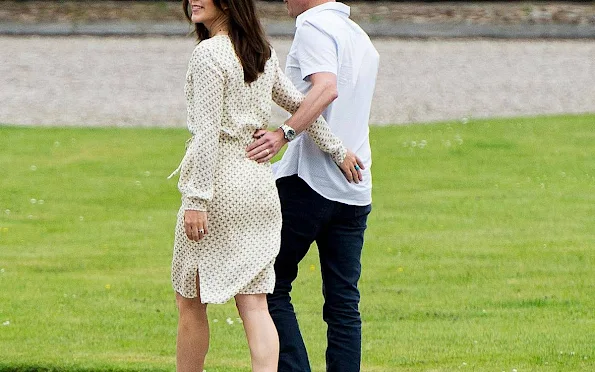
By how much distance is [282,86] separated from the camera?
14.3ft

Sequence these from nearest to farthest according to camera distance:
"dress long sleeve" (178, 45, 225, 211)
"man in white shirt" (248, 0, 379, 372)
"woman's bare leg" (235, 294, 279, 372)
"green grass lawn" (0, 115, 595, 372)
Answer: "dress long sleeve" (178, 45, 225, 211)
"woman's bare leg" (235, 294, 279, 372)
"man in white shirt" (248, 0, 379, 372)
"green grass lawn" (0, 115, 595, 372)

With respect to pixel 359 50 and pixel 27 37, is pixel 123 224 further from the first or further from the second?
pixel 27 37

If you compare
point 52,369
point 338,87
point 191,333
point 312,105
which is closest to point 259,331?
point 191,333

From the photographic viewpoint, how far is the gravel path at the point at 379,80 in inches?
565

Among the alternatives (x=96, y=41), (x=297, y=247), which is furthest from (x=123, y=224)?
(x=96, y=41)

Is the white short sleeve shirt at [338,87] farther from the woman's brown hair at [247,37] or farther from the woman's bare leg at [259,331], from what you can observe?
the woman's bare leg at [259,331]

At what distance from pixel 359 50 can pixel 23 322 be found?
2722 mm

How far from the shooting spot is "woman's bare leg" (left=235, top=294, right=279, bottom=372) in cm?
431

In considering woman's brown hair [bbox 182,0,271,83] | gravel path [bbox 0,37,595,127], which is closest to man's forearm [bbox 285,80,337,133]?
woman's brown hair [bbox 182,0,271,83]

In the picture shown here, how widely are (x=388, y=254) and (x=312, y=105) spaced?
389cm

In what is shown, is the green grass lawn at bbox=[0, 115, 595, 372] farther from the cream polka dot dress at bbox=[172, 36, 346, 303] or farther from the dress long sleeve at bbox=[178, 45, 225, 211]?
the dress long sleeve at bbox=[178, 45, 225, 211]

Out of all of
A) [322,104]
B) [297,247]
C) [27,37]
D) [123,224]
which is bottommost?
[27,37]

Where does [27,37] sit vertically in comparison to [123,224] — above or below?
below

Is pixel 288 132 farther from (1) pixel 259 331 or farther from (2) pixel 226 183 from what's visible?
(1) pixel 259 331
